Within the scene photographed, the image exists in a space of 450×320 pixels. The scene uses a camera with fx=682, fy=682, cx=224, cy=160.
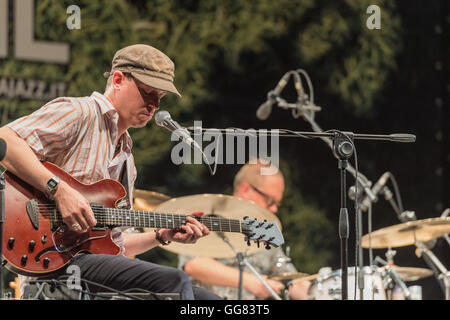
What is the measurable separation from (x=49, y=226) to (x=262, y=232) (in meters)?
1.15

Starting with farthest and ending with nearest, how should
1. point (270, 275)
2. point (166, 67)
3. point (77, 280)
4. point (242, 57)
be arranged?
point (242, 57), point (270, 275), point (166, 67), point (77, 280)

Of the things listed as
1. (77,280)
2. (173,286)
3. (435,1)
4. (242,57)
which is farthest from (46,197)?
(435,1)

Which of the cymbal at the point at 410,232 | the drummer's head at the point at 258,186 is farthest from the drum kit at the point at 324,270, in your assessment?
the drummer's head at the point at 258,186

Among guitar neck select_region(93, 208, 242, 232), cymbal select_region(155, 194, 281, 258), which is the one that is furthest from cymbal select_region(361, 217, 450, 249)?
guitar neck select_region(93, 208, 242, 232)

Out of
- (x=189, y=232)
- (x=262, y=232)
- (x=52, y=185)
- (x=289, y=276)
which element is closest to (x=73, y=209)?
(x=52, y=185)

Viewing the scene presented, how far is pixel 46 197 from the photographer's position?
120 inches

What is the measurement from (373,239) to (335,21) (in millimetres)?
2231

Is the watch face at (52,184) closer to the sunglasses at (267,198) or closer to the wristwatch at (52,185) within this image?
the wristwatch at (52,185)

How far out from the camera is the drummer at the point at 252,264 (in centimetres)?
516

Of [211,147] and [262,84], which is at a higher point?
[262,84]

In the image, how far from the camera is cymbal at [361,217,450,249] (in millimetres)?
5031

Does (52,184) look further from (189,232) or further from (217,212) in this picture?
(217,212)

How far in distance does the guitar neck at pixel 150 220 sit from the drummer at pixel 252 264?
1500 millimetres

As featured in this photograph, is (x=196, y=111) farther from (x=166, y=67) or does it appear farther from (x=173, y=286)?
(x=173, y=286)
